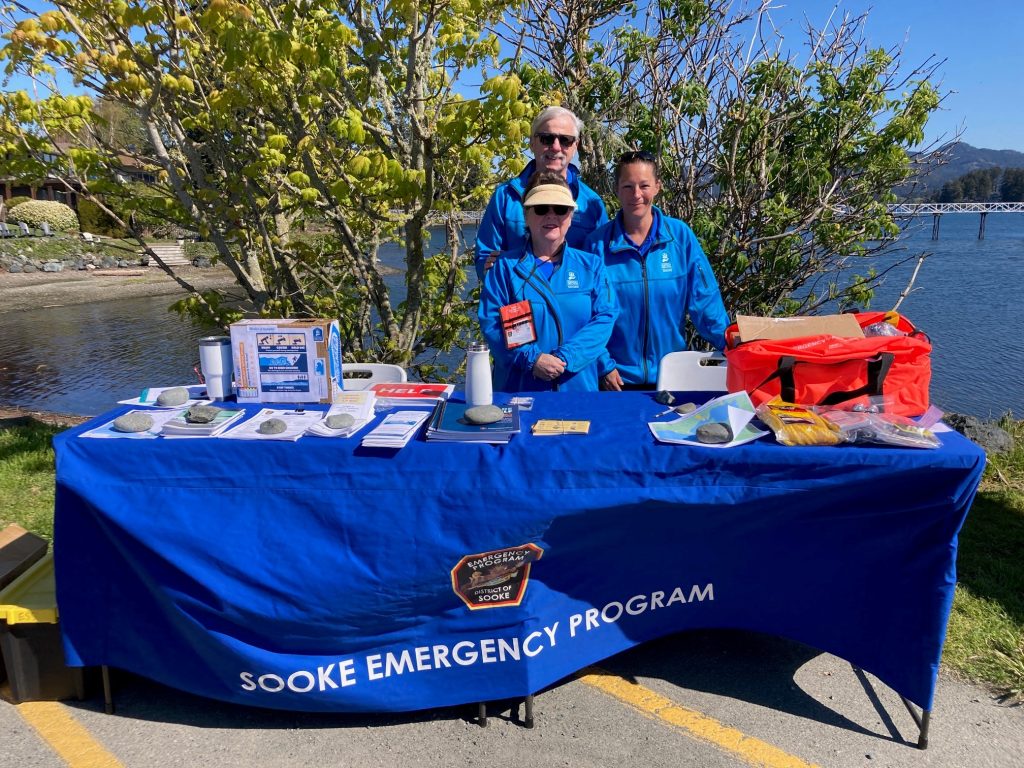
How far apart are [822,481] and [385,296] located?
3.87 metres

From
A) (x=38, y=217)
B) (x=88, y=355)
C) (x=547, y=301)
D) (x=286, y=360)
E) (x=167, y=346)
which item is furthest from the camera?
(x=38, y=217)

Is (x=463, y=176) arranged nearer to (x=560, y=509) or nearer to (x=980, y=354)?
(x=560, y=509)

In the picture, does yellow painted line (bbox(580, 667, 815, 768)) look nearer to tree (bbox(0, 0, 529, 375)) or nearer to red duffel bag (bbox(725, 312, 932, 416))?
red duffel bag (bbox(725, 312, 932, 416))

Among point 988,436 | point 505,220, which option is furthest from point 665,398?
point 988,436

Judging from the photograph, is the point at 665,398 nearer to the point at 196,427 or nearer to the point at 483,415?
the point at 483,415

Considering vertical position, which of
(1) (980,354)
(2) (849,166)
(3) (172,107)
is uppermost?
(3) (172,107)

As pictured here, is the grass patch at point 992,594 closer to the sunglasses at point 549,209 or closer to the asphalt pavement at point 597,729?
the asphalt pavement at point 597,729

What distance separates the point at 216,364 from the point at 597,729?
1998mm

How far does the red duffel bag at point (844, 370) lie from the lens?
2.47 metres

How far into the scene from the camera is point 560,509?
2273mm

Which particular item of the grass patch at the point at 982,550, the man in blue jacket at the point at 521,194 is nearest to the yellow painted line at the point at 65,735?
the grass patch at the point at 982,550

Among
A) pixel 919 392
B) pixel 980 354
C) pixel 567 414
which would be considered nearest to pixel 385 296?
pixel 567 414

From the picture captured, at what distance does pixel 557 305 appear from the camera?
310 cm

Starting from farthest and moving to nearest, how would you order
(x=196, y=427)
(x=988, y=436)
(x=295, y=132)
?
(x=988, y=436)
(x=295, y=132)
(x=196, y=427)
